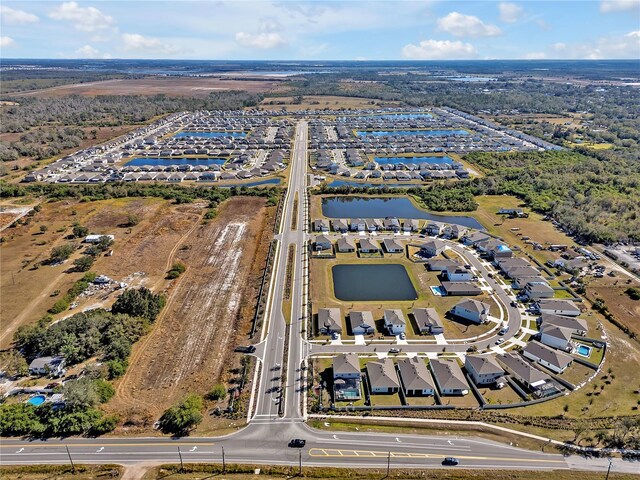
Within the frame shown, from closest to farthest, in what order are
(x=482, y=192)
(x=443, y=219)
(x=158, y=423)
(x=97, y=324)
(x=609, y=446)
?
(x=609, y=446) → (x=158, y=423) → (x=97, y=324) → (x=443, y=219) → (x=482, y=192)

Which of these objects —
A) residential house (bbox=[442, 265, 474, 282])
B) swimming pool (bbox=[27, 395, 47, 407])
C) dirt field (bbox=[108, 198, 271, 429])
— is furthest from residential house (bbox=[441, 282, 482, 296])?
swimming pool (bbox=[27, 395, 47, 407])

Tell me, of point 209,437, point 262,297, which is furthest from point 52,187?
point 209,437

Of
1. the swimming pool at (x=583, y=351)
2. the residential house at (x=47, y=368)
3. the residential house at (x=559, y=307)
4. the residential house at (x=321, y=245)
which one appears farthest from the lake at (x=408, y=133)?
the residential house at (x=47, y=368)

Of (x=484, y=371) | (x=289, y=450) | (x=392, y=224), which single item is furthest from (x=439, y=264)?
(x=289, y=450)

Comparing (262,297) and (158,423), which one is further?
(262,297)

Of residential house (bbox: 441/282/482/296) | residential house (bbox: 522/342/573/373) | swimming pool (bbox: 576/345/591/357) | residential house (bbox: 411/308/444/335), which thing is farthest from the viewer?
residential house (bbox: 441/282/482/296)

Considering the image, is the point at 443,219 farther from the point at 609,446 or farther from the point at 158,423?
the point at 158,423

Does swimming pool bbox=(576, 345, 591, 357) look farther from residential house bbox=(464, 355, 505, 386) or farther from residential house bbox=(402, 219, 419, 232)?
residential house bbox=(402, 219, 419, 232)

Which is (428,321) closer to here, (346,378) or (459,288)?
(459,288)
